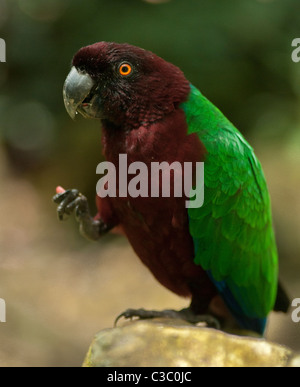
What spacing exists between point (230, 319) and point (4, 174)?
3.91m

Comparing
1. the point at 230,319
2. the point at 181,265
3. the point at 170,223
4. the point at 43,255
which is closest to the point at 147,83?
the point at 170,223

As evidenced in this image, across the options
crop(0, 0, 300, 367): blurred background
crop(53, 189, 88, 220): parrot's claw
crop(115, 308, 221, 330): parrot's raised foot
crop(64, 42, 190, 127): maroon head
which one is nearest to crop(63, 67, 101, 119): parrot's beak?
crop(64, 42, 190, 127): maroon head

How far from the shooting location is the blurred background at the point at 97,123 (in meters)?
4.28

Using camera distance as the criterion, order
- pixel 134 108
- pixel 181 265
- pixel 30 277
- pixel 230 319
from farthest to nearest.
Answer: pixel 30 277, pixel 230 319, pixel 181 265, pixel 134 108

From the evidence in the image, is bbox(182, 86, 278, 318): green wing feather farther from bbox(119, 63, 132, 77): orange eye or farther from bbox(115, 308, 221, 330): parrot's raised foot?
bbox(119, 63, 132, 77): orange eye

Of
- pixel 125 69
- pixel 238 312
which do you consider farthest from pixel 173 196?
pixel 238 312

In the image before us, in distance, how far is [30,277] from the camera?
4641 millimetres

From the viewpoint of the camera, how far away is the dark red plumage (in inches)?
74.6

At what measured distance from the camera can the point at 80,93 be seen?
187 cm

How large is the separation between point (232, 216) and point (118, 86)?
687 millimetres

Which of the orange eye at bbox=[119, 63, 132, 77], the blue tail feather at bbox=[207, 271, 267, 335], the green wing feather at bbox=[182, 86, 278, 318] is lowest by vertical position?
the blue tail feather at bbox=[207, 271, 267, 335]

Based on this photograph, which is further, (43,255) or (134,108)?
(43,255)

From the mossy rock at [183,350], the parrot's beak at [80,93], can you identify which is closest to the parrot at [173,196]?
the parrot's beak at [80,93]

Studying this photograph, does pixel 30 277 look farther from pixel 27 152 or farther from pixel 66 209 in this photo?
pixel 66 209
